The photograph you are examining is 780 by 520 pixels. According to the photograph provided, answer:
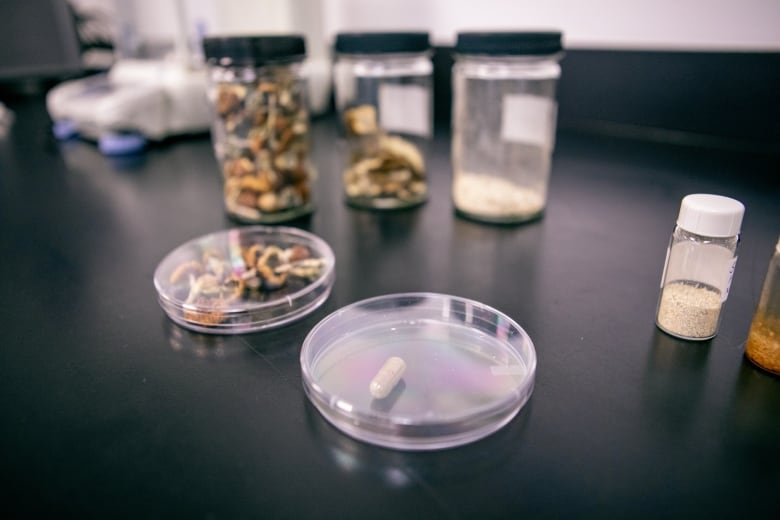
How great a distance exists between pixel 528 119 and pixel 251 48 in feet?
1.32

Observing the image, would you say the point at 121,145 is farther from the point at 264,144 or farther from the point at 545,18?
the point at 545,18

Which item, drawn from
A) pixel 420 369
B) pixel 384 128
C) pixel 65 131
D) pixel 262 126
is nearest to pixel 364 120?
pixel 384 128

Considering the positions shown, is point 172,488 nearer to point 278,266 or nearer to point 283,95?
point 278,266

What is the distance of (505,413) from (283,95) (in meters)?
0.57

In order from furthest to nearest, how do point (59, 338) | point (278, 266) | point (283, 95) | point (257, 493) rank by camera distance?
point (283, 95), point (278, 266), point (59, 338), point (257, 493)

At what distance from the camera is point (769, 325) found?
1.42ft


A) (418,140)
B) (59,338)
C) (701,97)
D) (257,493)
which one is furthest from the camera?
(701,97)

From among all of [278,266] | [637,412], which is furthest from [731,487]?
[278,266]

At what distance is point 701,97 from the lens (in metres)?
1.01

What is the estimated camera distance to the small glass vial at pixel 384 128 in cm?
85

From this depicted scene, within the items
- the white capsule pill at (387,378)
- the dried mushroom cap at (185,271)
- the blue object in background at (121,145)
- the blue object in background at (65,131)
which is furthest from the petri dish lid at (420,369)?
the blue object in background at (65,131)

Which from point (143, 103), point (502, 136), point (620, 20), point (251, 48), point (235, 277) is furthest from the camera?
point (143, 103)

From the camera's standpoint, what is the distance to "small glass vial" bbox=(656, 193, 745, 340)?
438mm

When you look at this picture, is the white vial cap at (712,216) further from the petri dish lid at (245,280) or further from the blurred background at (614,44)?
the blurred background at (614,44)
